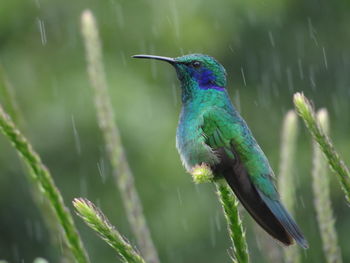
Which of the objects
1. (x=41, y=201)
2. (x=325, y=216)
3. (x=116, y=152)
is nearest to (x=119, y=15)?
(x=116, y=152)

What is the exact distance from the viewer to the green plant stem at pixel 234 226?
5.99 ft

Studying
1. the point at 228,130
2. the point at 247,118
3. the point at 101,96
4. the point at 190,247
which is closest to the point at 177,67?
the point at 228,130

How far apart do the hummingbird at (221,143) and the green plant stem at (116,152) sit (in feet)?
1.42

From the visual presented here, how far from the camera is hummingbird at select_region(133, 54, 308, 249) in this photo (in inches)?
117

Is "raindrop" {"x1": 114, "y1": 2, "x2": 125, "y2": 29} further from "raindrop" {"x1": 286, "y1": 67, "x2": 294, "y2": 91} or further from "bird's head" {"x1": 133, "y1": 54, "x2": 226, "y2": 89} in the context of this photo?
"bird's head" {"x1": 133, "y1": 54, "x2": 226, "y2": 89}

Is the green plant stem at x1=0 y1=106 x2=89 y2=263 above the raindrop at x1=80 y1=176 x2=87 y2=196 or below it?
below

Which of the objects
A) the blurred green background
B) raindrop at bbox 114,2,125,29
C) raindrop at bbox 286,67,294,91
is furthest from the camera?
raindrop at bbox 286,67,294,91

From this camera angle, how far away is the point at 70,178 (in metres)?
9.35

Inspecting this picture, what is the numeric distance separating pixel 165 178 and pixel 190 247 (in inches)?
62.4

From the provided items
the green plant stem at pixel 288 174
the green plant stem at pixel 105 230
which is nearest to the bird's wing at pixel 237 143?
the green plant stem at pixel 288 174

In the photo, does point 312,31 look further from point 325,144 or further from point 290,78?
point 325,144

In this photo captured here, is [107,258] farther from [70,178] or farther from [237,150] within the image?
[237,150]

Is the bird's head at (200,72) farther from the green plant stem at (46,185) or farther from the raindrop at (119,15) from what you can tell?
the raindrop at (119,15)

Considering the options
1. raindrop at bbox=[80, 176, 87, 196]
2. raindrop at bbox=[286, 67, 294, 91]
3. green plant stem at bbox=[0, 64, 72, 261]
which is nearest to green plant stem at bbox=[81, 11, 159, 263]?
green plant stem at bbox=[0, 64, 72, 261]
